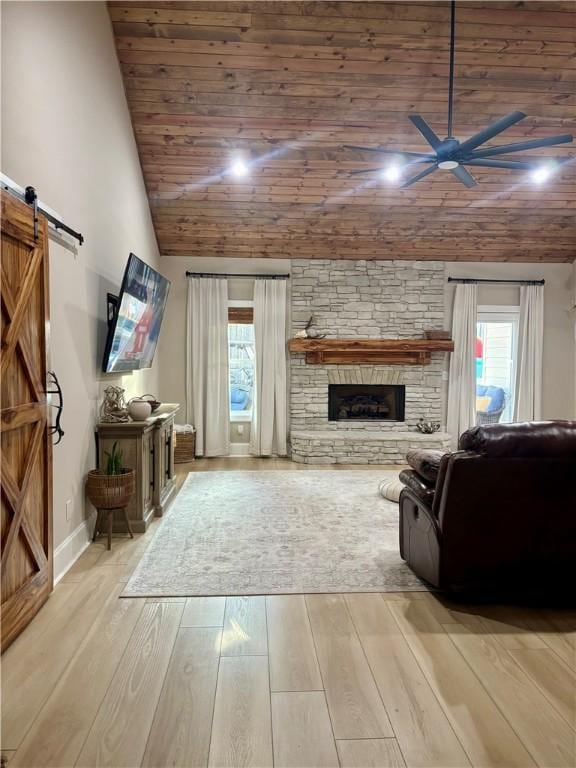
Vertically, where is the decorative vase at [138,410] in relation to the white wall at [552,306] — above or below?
below

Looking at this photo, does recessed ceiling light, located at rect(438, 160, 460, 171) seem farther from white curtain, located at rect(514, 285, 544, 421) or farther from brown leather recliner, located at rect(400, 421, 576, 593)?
white curtain, located at rect(514, 285, 544, 421)

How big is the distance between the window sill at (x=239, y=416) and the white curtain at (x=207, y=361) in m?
0.20

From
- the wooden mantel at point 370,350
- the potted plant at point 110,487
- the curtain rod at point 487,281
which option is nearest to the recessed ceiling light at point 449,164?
the potted plant at point 110,487

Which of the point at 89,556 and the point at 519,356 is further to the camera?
the point at 519,356

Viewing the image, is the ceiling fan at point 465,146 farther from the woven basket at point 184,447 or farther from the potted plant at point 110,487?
the woven basket at point 184,447

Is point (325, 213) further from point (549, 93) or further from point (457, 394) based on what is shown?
point (457, 394)

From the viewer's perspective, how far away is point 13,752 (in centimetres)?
159

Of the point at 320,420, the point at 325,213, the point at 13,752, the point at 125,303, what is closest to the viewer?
the point at 13,752

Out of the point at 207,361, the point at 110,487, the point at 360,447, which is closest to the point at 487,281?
the point at 360,447

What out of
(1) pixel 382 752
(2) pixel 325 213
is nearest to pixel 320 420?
(2) pixel 325 213

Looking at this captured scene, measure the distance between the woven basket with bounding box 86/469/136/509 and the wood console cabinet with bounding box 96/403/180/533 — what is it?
293 millimetres

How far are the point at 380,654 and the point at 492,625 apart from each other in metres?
0.65

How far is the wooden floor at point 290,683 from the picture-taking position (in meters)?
1.61

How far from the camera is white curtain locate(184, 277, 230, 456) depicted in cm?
674
